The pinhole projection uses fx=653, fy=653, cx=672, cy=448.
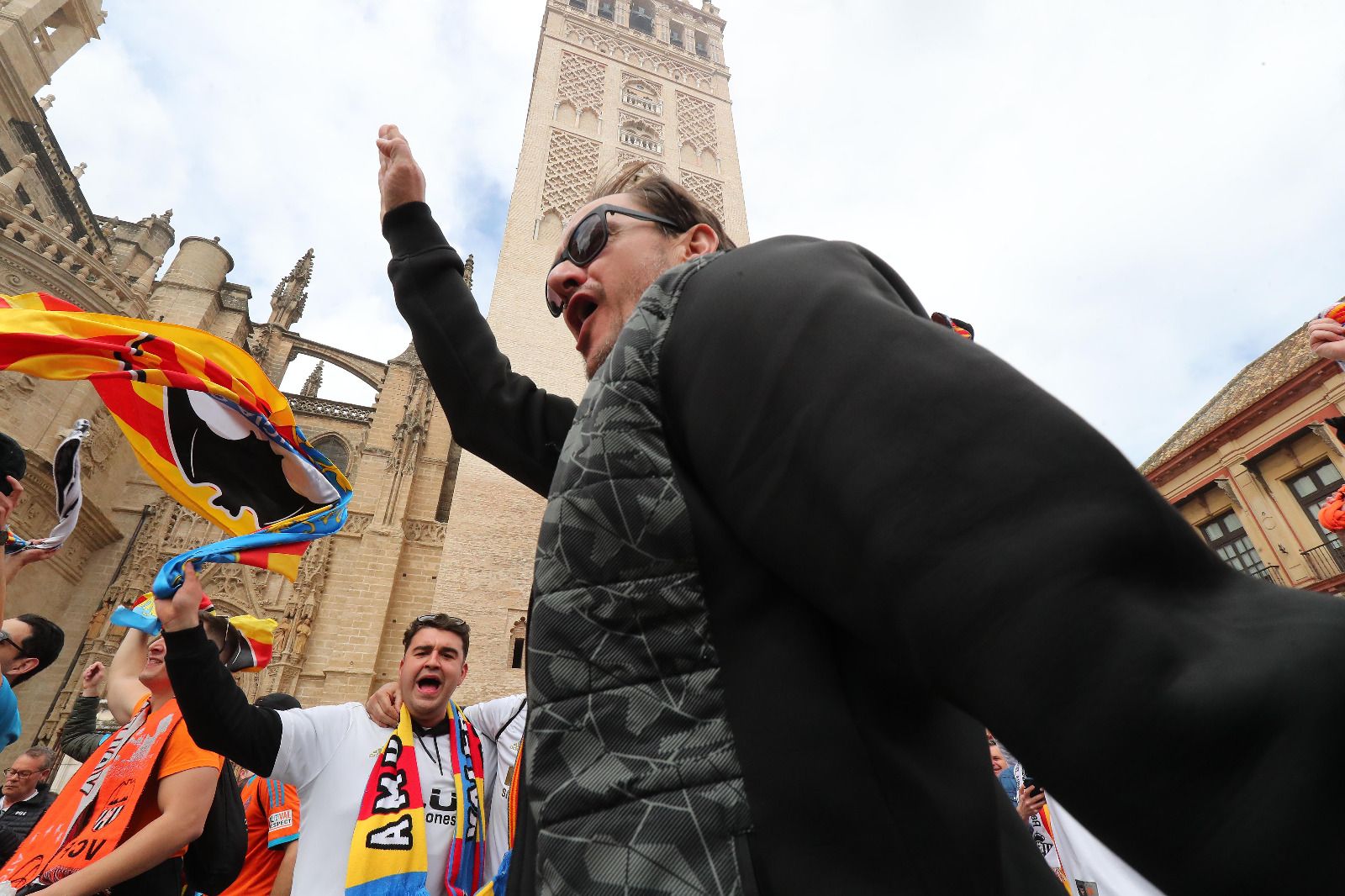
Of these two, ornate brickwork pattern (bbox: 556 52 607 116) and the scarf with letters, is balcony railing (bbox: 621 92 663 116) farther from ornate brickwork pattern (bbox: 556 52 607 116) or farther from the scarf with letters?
the scarf with letters

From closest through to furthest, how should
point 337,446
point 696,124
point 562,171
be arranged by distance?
point 562,171 < point 337,446 < point 696,124

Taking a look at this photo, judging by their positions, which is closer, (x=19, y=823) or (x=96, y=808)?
(x=96, y=808)

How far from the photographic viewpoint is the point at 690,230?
3.76ft

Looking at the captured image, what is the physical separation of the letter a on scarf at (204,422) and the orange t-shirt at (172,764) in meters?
0.73

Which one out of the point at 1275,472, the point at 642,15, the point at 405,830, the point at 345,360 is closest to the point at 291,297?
the point at 345,360

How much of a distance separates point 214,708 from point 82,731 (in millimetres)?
3056

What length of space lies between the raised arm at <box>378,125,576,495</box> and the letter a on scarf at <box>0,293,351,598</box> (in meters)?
2.14

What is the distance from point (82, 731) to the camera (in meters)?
4.24

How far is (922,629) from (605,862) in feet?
1.09

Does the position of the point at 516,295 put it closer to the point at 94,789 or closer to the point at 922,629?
the point at 94,789

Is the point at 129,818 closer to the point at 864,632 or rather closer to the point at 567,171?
the point at 864,632

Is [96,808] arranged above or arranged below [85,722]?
below

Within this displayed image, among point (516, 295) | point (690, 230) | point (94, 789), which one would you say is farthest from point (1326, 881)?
point (516, 295)

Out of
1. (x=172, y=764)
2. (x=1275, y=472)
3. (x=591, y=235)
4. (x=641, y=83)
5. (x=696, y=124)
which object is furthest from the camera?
(x=641, y=83)
